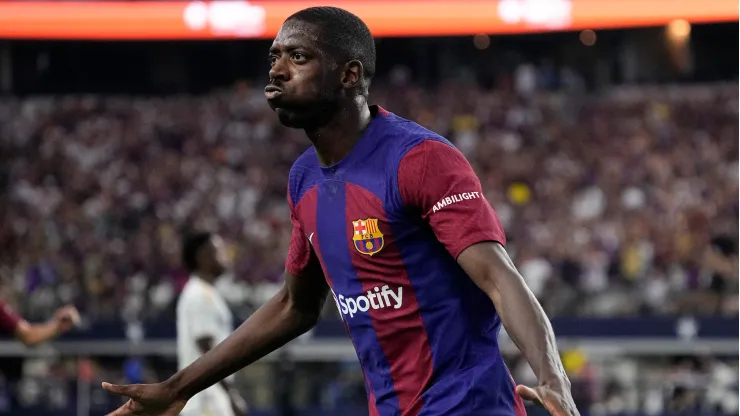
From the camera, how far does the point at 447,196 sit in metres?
3.34

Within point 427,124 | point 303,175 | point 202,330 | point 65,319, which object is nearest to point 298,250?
point 303,175

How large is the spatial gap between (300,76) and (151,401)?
1.19m

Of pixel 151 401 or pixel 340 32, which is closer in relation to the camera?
pixel 340 32

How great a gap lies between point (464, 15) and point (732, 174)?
452 centimetres

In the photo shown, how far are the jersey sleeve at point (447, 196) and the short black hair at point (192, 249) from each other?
17.8 ft

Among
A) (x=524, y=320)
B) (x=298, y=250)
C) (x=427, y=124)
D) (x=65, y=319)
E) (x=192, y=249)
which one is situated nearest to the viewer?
(x=524, y=320)

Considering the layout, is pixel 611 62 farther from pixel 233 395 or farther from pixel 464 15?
pixel 233 395

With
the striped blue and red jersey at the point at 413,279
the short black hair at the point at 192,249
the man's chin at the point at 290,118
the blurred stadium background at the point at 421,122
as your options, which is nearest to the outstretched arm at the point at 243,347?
the striped blue and red jersey at the point at 413,279

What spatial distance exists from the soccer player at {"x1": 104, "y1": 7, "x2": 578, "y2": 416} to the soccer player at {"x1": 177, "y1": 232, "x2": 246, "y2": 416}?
14.8 ft

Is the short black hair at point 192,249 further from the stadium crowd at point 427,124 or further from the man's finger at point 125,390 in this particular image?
the man's finger at point 125,390

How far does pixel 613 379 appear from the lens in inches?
449

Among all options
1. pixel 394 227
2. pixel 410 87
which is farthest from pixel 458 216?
pixel 410 87

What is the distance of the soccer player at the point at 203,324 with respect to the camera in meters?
8.23

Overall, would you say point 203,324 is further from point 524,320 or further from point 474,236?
point 524,320
